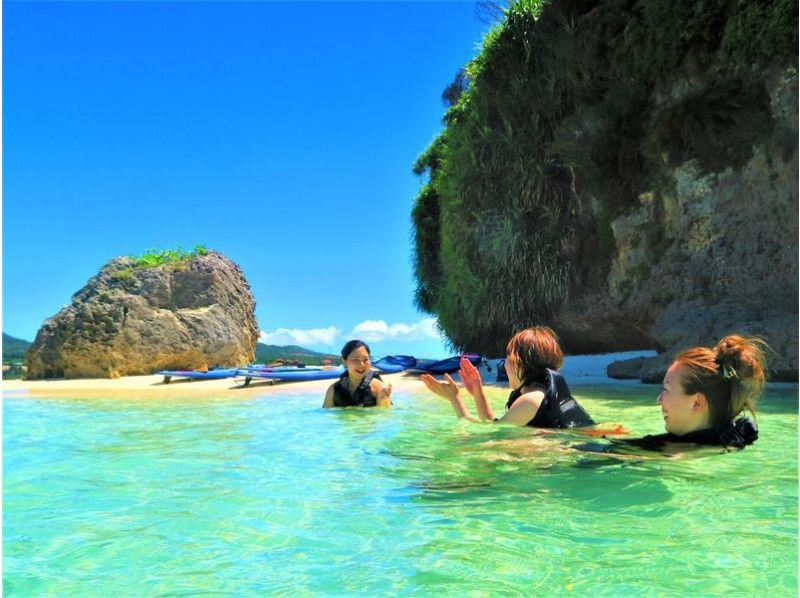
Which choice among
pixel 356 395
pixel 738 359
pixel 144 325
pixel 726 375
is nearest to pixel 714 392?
pixel 726 375

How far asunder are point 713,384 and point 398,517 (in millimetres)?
2142

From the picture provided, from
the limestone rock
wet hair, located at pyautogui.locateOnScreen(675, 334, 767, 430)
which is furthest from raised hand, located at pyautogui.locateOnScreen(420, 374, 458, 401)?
the limestone rock

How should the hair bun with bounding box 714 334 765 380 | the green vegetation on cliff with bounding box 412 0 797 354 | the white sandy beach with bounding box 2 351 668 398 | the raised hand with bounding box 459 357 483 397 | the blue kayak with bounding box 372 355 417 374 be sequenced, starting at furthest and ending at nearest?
the blue kayak with bounding box 372 355 417 374
the green vegetation on cliff with bounding box 412 0 797 354
the white sandy beach with bounding box 2 351 668 398
the raised hand with bounding box 459 357 483 397
the hair bun with bounding box 714 334 765 380

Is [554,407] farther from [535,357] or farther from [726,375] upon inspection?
[726,375]

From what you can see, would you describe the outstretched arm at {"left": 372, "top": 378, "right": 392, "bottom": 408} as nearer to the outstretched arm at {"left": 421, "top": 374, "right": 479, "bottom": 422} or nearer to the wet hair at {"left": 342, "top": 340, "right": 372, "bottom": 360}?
the wet hair at {"left": 342, "top": 340, "right": 372, "bottom": 360}

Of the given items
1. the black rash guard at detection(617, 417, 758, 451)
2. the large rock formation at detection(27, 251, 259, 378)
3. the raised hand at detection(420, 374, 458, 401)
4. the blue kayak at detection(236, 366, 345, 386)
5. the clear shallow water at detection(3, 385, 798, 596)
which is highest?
the large rock formation at detection(27, 251, 259, 378)

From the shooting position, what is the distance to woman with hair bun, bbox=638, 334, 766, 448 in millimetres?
3891

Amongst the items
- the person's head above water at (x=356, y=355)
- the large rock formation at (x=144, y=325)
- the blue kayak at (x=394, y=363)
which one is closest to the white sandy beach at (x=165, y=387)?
the blue kayak at (x=394, y=363)

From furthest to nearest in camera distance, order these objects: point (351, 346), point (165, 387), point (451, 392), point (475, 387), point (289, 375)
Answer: point (289, 375) → point (165, 387) → point (351, 346) → point (451, 392) → point (475, 387)

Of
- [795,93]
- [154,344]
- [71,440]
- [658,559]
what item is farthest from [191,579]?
[154,344]

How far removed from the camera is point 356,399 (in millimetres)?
8148

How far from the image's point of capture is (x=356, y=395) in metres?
8.14

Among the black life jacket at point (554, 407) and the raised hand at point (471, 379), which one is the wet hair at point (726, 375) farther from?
the raised hand at point (471, 379)

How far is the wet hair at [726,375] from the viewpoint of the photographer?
12.7ft
